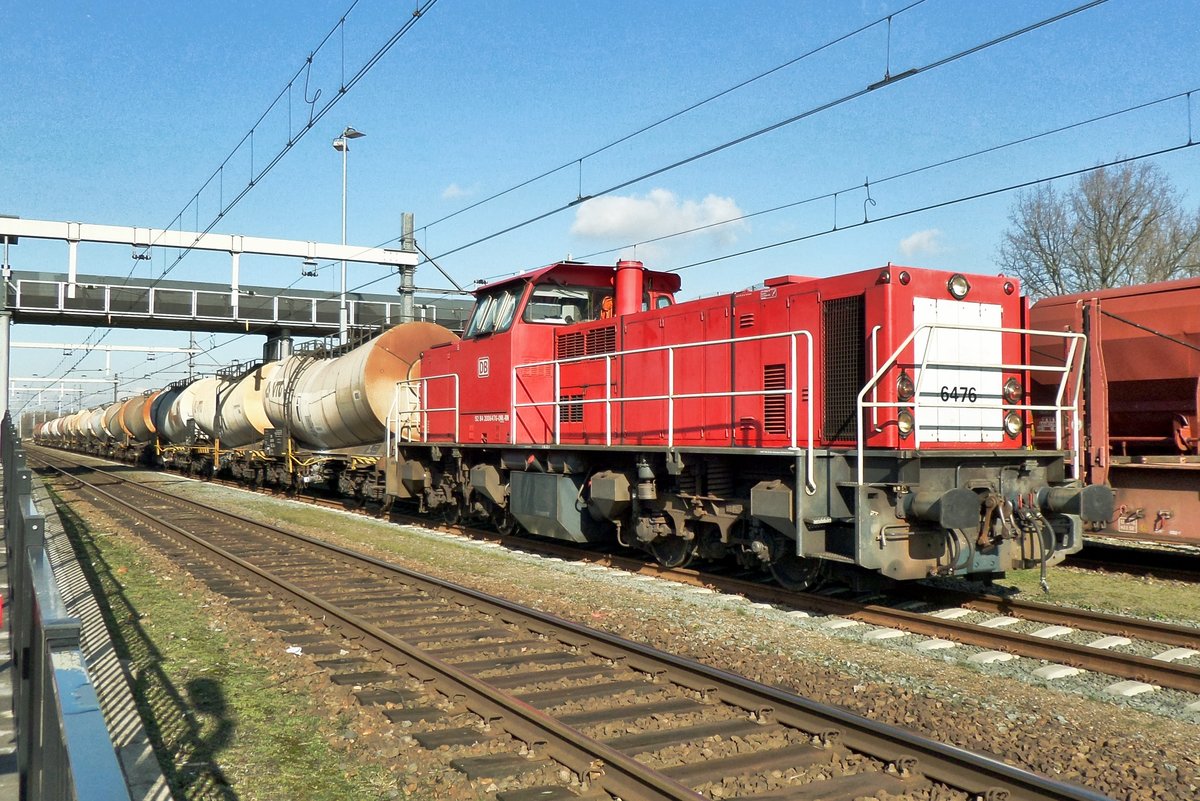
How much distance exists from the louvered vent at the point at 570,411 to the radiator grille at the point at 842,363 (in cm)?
397

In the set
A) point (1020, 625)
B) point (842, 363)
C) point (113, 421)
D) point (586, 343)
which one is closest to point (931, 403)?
point (842, 363)

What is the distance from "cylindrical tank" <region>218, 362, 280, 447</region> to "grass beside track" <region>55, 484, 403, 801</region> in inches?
631

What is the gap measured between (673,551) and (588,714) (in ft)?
17.1

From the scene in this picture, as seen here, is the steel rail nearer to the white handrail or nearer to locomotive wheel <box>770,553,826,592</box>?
locomotive wheel <box>770,553,826,592</box>

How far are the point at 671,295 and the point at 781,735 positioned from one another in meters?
7.93

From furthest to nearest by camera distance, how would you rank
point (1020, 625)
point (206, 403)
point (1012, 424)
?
point (206, 403) < point (1012, 424) < point (1020, 625)

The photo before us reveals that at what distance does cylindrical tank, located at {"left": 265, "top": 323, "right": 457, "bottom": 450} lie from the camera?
17297 mm

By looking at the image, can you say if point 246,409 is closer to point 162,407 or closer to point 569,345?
point 162,407

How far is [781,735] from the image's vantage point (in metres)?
4.93

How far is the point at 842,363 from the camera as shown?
829 centimetres

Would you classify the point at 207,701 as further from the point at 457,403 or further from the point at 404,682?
the point at 457,403

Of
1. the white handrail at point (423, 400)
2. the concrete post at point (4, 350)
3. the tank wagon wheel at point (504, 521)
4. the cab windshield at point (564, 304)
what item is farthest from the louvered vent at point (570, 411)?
the concrete post at point (4, 350)

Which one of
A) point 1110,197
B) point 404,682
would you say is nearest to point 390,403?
point 404,682

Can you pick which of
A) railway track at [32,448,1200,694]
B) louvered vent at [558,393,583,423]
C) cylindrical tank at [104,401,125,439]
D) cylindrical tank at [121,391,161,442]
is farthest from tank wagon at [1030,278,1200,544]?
cylindrical tank at [104,401,125,439]
